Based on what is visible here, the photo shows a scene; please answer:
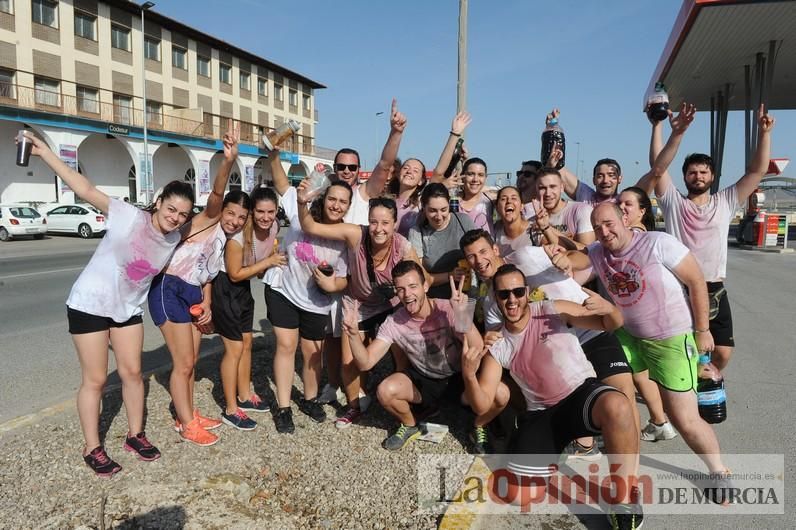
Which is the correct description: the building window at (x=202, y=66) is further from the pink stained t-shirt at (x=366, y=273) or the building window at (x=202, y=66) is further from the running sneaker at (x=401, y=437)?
the running sneaker at (x=401, y=437)

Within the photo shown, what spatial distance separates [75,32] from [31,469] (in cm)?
3170

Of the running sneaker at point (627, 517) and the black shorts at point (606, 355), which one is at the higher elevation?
the black shorts at point (606, 355)

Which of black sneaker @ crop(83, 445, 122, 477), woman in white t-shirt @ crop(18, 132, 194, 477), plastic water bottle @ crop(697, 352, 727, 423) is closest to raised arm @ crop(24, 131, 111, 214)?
woman in white t-shirt @ crop(18, 132, 194, 477)

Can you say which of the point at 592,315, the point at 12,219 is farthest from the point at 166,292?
the point at 12,219

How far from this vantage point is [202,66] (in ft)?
120

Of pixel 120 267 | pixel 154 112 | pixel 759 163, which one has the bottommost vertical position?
pixel 120 267

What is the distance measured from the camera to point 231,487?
9.59 ft

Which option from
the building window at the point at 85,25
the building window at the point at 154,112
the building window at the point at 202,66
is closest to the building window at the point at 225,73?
the building window at the point at 202,66

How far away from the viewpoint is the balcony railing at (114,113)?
2427 centimetres

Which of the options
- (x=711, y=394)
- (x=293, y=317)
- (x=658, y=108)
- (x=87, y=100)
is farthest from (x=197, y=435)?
(x=87, y=100)

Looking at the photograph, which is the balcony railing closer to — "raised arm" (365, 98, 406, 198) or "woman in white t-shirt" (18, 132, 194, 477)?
"raised arm" (365, 98, 406, 198)

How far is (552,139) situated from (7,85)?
2783 cm

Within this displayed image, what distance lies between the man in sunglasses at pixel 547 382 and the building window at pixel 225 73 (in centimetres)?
3988

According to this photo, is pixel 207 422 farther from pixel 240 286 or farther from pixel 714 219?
pixel 714 219
